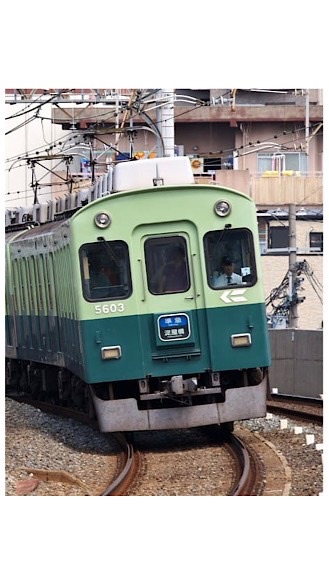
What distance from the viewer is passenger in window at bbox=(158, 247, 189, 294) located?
10883mm

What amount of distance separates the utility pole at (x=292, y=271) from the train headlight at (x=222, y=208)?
7286 millimetres

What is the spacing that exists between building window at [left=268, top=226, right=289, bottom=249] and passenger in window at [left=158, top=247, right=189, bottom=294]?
9.01 meters

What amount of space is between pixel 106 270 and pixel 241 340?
1.24m

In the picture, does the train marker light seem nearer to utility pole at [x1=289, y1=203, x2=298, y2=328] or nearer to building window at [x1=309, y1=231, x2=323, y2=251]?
utility pole at [x1=289, y1=203, x2=298, y2=328]

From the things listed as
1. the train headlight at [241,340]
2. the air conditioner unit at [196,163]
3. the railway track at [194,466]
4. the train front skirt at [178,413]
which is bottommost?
the railway track at [194,466]

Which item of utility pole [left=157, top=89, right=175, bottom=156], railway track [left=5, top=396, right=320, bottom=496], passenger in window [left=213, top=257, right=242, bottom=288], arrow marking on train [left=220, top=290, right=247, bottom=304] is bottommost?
railway track [left=5, top=396, right=320, bottom=496]

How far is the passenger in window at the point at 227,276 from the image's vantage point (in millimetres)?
10992

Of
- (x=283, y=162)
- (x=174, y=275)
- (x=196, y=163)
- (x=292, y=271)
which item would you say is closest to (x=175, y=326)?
(x=174, y=275)

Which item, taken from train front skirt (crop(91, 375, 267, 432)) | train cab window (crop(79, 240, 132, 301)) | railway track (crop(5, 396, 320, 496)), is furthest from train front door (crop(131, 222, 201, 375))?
railway track (crop(5, 396, 320, 496))

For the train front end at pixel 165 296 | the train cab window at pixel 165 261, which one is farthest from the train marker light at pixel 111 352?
the train cab window at pixel 165 261

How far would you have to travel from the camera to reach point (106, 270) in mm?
10938

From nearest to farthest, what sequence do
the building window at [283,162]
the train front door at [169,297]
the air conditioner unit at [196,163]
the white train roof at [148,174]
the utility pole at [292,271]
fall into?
the train front door at [169,297] < the white train roof at [148,174] < the air conditioner unit at [196,163] < the utility pole at [292,271] < the building window at [283,162]

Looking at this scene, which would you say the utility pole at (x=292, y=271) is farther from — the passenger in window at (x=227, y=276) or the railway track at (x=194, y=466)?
the passenger in window at (x=227, y=276)
